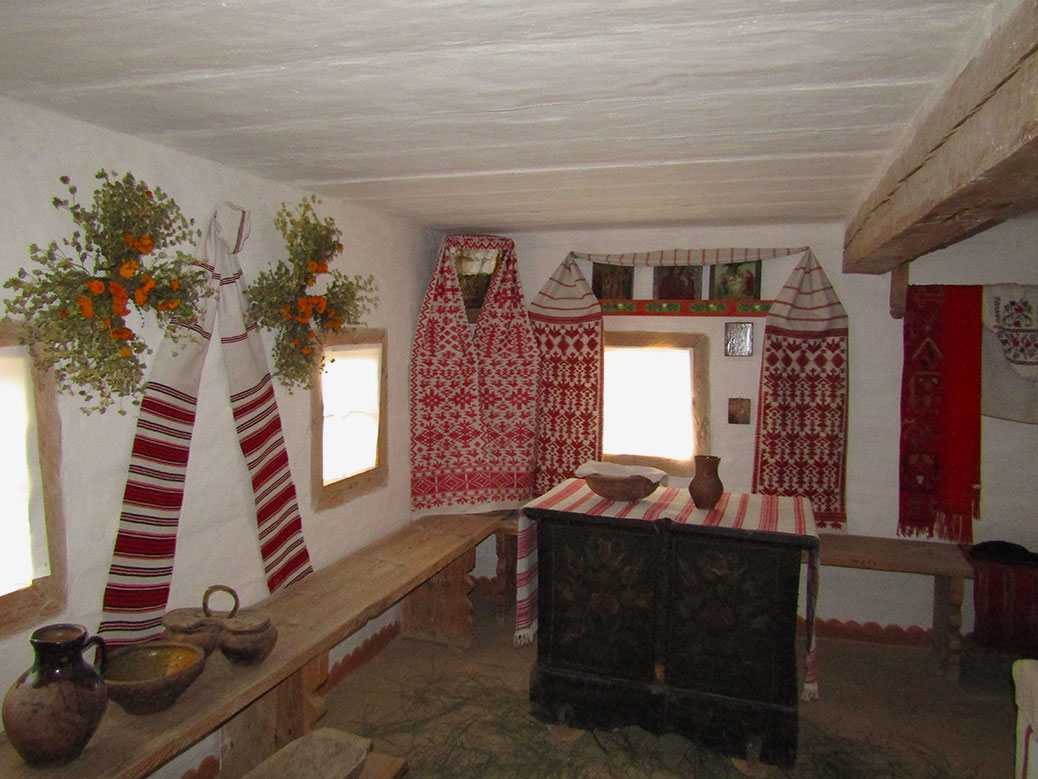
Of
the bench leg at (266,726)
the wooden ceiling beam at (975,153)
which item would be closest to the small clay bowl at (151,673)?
the bench leg at (266,726)

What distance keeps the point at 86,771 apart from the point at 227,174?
2236 mm

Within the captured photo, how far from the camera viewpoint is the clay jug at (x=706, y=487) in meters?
3.53

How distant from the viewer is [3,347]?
7.18ft

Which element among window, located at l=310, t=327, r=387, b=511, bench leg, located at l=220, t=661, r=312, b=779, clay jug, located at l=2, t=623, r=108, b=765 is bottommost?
bench leg, located at l=220, t=661, r=312, b=779

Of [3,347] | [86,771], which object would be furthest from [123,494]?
[86,771]

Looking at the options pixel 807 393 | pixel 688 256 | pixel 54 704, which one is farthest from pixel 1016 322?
pixel 54 704

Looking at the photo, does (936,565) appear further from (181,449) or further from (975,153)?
(181,449)

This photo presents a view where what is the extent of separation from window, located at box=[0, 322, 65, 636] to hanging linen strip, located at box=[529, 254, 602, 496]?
3.16 meters

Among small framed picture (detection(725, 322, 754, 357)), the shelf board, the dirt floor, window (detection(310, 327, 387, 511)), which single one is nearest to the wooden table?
the dirt floor

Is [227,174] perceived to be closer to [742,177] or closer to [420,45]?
[420,45]

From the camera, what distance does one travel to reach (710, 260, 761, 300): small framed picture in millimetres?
4645

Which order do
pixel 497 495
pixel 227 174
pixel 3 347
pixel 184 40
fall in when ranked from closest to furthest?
pixel 184 40, pixel 3 347, pixel 227 174, pixel 497 495

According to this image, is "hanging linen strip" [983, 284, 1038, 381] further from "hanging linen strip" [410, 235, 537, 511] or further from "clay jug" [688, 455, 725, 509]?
"hanging linen strip" [410, 235, 537, 511]

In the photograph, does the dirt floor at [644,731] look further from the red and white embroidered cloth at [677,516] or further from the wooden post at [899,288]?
the wooden post at [899,288]
